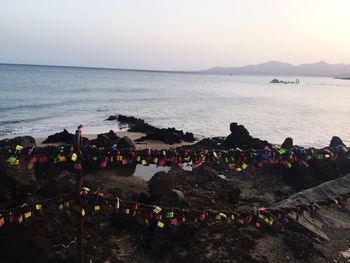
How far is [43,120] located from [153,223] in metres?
32.1

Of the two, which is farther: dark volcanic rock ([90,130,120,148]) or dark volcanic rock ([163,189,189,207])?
dark volcanic rock ([90,130,120,148])

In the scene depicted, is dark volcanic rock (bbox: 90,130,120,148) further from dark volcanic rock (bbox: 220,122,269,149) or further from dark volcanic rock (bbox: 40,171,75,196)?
dark volcanic rock (bbox: 40,171,75,196)

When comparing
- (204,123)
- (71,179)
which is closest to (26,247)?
(71,179)

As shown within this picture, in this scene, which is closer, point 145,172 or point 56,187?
point 56,187

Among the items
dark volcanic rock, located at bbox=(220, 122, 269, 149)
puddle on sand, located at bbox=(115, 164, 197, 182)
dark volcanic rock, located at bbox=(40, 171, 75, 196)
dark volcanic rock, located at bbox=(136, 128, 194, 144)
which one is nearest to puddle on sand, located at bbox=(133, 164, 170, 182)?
puddle on sand, located at bbox=(115, 164, 197, 182)

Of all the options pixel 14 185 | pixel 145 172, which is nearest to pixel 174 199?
pixel 14 185

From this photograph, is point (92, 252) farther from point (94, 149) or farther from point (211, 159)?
point (211, 159)

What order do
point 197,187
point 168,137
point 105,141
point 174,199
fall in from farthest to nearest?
point 168,137, point 105,141, point 197,187, point 174,199

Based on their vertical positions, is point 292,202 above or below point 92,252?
above

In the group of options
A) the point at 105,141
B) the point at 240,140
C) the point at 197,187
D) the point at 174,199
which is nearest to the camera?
the point at 174,199

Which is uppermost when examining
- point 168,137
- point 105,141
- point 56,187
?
point 56,187

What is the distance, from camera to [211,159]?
8.78 metres

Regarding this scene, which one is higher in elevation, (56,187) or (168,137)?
(56,187)

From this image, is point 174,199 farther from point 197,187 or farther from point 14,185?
point 14,185
